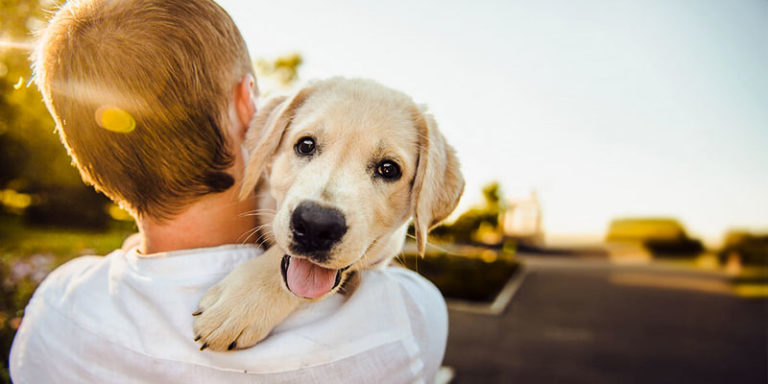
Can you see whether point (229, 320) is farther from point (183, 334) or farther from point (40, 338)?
point (40, 338)

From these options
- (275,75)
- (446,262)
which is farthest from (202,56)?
(275,75)

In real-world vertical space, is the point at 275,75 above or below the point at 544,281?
above

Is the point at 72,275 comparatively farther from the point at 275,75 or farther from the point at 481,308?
the point at 275,75

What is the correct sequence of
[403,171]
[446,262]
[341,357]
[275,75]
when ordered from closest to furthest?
[341,357]
[403,171]
[446,262]
[275,75]

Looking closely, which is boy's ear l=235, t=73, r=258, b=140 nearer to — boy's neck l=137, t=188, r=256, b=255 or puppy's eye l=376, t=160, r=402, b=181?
boy's neck l=137, t=188, r=256, b=255

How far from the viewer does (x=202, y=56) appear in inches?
81.7

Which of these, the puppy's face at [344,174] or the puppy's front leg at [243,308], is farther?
the puppy's face at [344,174]

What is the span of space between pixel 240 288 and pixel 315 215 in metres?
0.45

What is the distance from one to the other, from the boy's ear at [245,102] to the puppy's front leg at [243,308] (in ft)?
2.47

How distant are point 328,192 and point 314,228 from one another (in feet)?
0.76

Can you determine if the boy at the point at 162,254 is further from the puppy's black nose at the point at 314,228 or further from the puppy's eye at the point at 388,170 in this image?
the puppy's eye at the point at 388,170

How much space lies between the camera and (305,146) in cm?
265

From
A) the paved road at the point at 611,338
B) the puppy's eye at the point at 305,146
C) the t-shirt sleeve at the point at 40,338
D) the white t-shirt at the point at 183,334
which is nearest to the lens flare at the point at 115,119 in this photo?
the white t-shirt at the point at 183,334

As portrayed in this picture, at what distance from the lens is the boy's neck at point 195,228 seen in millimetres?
2273
